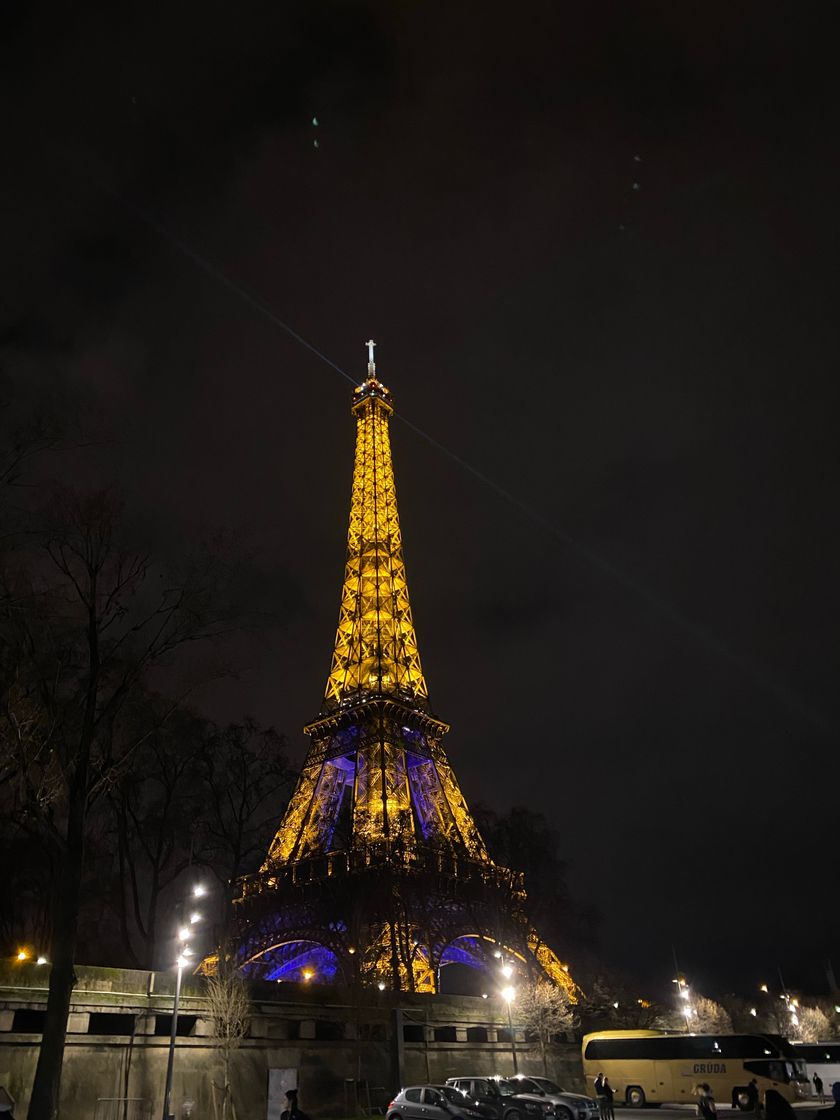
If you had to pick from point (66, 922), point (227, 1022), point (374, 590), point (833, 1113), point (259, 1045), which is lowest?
point (833, 1113)

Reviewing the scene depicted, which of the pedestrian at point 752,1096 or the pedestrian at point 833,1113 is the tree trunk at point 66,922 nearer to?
the pedestrian at point 833,1113

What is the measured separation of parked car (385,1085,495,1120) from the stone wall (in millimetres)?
4889

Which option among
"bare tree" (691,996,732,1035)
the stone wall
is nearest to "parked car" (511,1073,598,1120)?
the stone wall

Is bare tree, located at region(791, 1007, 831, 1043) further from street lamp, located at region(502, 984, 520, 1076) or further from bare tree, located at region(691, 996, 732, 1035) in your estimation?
street lamp, located at region(502, 984, 520, 1076)

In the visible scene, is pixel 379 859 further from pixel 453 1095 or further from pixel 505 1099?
pixel 453 1095

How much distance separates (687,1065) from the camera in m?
27.2

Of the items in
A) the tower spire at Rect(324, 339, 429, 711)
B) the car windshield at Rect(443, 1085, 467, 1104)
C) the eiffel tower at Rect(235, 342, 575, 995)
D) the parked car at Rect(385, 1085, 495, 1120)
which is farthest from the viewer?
the tower spire at Rect(324, 339, 429, 711)

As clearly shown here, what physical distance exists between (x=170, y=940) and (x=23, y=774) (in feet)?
83.0

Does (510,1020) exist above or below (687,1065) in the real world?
above

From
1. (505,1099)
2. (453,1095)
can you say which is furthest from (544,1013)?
(453,1095)

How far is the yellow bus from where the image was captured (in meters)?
25.8

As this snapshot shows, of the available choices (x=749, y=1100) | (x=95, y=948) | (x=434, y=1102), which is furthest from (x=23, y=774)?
(x=95, y=948)

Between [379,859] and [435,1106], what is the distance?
21307mm

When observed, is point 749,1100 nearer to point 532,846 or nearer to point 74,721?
point 74,721
